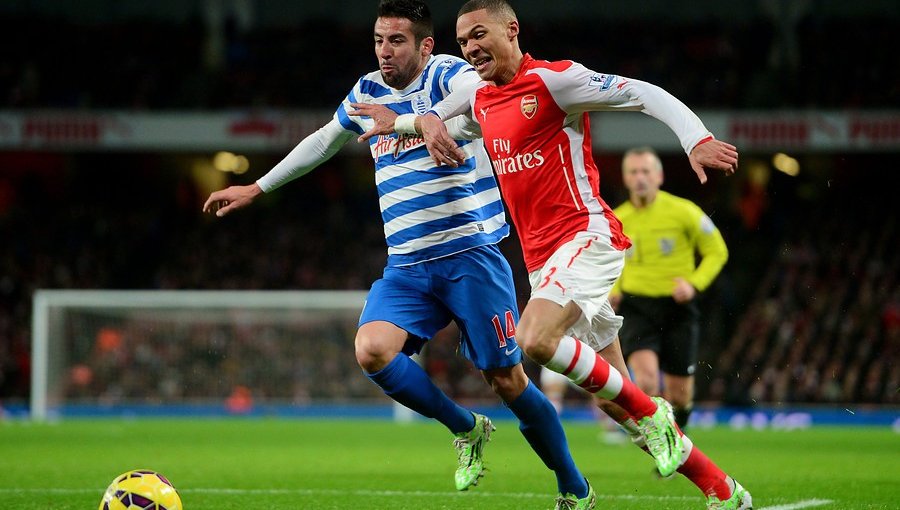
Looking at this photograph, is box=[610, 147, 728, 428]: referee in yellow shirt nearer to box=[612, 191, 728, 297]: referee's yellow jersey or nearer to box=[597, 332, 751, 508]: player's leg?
box=[612, 191, 728, 297]: referee's yellow jersey

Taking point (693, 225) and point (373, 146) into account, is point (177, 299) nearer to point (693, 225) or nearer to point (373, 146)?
point (693, 225)

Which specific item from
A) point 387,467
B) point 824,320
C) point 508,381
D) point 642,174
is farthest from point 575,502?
point 824,320

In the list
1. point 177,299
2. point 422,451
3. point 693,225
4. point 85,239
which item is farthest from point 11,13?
point 693,225

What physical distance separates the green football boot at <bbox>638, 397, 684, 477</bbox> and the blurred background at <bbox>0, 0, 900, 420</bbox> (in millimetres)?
13618

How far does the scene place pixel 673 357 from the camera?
8508 mm

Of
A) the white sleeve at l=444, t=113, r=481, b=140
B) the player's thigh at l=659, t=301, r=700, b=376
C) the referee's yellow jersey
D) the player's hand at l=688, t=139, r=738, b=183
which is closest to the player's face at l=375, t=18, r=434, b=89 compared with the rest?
the white sleeve at l=444, t=113, r=481, b=140

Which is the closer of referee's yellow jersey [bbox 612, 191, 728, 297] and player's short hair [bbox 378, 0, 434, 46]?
player's short hair [bbox 378, 0, 434, 46]

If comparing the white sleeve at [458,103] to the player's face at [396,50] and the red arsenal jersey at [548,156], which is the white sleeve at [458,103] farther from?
the player's face at [396,50]

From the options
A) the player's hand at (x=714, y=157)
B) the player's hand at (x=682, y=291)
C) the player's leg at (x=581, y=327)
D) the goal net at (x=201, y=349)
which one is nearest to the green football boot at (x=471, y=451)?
the player's leg at (x=581, y=327)

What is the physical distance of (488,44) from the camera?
5.29 meters

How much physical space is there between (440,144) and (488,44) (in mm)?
530

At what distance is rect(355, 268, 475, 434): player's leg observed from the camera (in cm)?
564

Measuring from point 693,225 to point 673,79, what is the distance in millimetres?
14530

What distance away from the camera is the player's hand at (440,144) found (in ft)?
16.9
